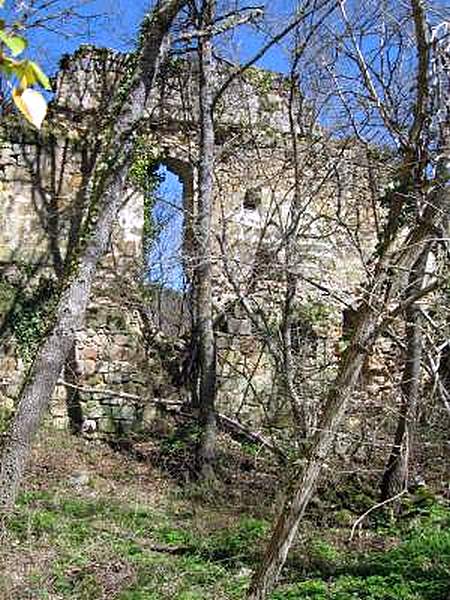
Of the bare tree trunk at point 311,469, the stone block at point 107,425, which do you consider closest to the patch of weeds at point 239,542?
the bare tree trunk at point 311,469

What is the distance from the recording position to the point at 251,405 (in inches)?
435

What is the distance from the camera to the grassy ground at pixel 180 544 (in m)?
5.48

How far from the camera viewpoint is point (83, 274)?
23.0 ft

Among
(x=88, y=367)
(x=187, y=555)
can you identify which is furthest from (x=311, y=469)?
(x=88, y=367)

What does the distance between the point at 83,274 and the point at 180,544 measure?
8.79ft

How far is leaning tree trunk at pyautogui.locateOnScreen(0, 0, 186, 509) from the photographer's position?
646 cm

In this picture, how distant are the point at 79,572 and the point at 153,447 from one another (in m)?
4.39

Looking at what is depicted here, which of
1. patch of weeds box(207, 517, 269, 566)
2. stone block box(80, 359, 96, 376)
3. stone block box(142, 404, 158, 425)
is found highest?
stone block box(80, 359, 96, 376)

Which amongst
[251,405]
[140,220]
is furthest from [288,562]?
[140,220]

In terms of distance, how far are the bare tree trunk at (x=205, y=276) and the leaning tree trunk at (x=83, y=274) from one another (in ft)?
6.62

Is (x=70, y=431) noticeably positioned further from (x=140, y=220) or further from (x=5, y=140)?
(x=5, y=140)

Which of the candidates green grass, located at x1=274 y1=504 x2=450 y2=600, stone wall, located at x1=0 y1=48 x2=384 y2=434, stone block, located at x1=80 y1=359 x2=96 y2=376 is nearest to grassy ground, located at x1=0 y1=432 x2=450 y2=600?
green grass, located at x1=274 y1=504 x2=450 y2=600

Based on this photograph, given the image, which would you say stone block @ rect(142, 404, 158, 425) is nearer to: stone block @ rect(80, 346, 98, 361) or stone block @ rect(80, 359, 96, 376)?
stone block @ rect(80, 359, 96, 376)

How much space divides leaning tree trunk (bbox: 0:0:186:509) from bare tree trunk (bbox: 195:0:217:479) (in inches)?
79.4
